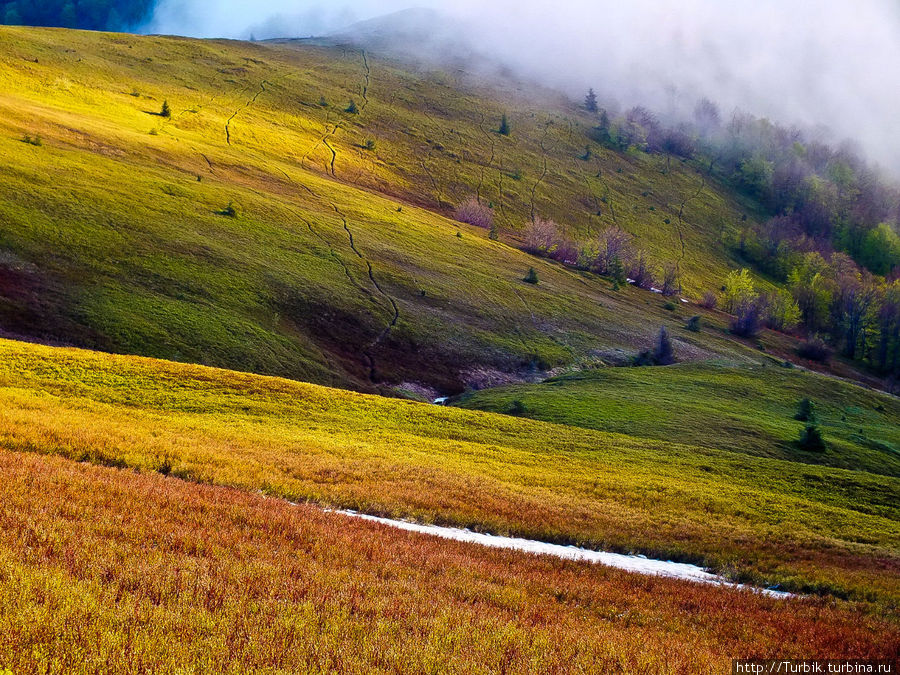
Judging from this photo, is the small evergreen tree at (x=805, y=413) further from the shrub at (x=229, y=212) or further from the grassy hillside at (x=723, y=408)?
the shrub at (x=229, y=212)

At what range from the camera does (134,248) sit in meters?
59.2

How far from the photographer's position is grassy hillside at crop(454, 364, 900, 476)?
139ft

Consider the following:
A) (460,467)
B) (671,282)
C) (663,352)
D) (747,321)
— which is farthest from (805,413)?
(671,282)

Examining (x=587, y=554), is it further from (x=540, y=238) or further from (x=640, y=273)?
(x=640, y=273)

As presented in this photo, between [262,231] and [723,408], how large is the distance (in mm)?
55665

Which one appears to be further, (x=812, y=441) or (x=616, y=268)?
(x=616, y=268)

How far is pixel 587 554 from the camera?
59.1 ft

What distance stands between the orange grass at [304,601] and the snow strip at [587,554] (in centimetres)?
153

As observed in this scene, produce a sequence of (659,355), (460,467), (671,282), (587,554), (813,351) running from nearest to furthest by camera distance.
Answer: (587,554) < (460,467) < (659,355) < (813,351) < (671,282)

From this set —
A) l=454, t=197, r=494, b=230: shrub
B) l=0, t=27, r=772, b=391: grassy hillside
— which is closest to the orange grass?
l=0, t=27, r=772, b=391: grassy hillside

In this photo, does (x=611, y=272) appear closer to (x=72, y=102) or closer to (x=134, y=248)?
(x=134, y=248)

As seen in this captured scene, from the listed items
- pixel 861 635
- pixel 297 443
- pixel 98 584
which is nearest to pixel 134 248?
pixel 297 443

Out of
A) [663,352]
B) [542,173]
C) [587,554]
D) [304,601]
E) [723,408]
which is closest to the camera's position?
[304,601]

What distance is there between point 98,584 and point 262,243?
A: 225 feet
